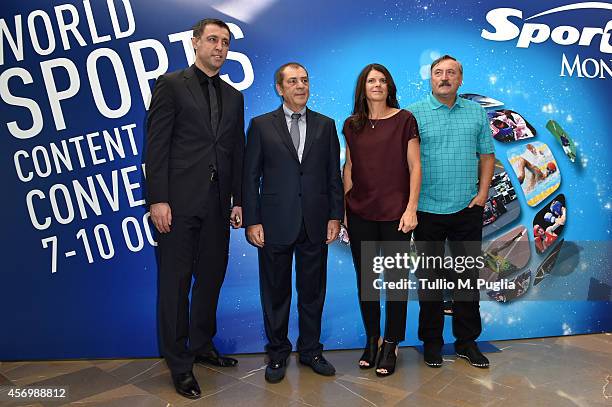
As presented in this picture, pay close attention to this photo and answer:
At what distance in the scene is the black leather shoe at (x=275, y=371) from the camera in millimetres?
2590

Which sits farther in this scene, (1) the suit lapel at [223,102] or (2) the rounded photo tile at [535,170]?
(2) the rounded photo tile at [535,170]

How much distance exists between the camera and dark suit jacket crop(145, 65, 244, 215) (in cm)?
233

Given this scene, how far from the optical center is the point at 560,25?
11.0 ft

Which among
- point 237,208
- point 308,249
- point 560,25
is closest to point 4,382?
point 237,208

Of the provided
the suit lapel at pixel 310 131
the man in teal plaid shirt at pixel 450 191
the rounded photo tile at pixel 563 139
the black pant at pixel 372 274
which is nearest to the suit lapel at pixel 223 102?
the suit lapel at pixel 310 131

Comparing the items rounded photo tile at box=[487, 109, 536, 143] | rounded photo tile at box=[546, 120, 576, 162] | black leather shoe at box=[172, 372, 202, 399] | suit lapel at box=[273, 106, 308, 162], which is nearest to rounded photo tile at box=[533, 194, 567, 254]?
rounded photo tile at box=[546, 120, 576, 162]

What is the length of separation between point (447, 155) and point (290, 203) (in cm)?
94

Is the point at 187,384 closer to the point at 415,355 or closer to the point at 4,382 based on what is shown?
the point at 4,382

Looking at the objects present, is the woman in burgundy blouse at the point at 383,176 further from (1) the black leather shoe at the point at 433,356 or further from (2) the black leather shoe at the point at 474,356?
(2) the black leather shoe at the point at 474,356

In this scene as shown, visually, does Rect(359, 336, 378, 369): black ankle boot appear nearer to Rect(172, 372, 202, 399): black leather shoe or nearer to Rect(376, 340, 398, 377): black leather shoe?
Rect(376, 340, 398, 377): black leather shoe

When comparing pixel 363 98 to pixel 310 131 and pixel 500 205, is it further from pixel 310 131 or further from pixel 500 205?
pixel 500 205

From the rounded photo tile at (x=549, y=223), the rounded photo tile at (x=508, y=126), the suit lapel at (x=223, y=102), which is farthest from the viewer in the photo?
the rounded photo tile at (x=549, y=223)

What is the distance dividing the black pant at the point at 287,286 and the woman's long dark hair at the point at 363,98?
649 millimetres

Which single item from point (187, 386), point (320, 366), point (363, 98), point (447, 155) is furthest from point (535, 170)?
point (187, 386)
